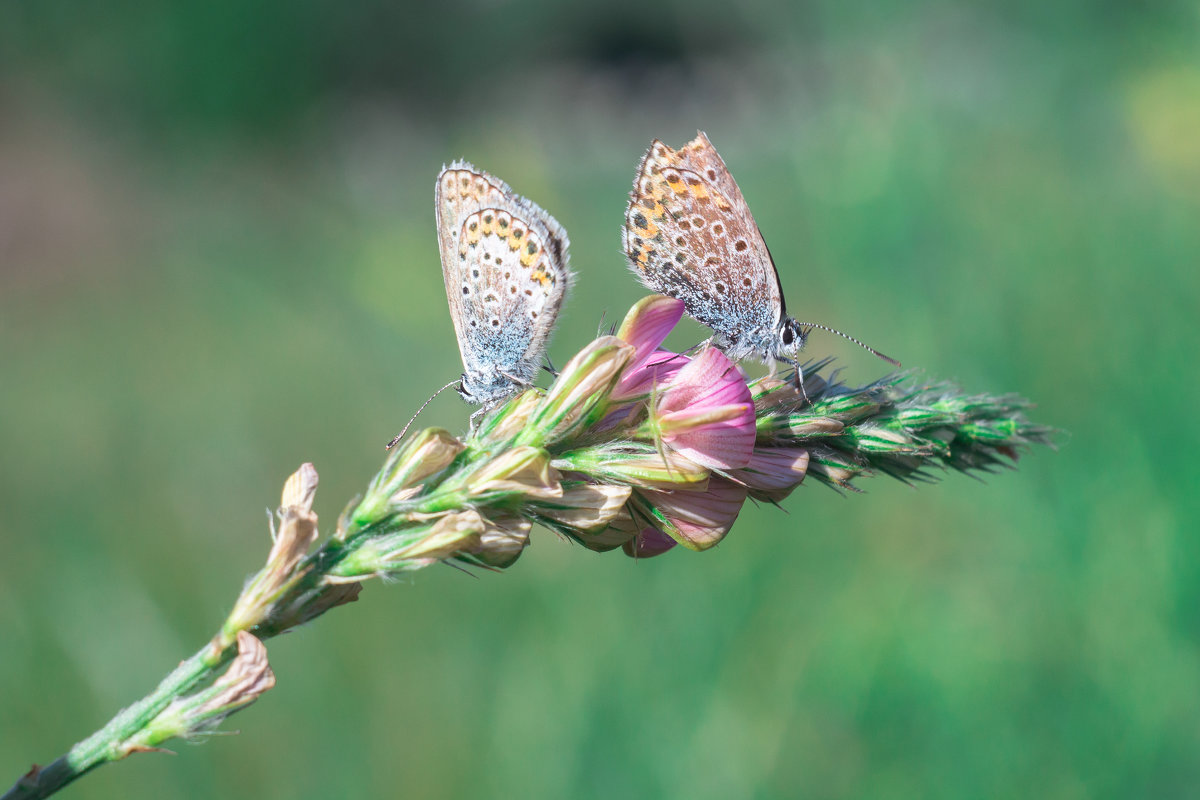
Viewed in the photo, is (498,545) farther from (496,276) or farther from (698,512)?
(496,276)

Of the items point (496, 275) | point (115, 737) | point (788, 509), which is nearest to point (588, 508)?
point (115, 737)

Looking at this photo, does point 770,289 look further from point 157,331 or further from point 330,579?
point 157,331

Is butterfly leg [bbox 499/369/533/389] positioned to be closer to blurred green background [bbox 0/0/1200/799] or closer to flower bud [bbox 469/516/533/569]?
blurred green background [bbox 0/0/1200/799]

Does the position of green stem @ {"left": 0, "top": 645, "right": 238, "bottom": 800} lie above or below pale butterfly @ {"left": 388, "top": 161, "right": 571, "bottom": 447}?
below

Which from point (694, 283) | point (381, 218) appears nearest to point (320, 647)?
point (694, 283)

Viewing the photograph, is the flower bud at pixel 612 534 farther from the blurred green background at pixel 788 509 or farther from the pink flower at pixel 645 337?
the blurred green background at pixel 788 509

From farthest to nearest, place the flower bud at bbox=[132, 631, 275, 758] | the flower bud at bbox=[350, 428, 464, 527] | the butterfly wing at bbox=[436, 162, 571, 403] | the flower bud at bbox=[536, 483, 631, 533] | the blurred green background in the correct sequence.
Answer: the blurred green background → the butterfly wing at bbox=[436, 162, 571, 403] → the flower bud at bbox=[536, 483, 631, 533] → the flower bud at bbox=[350, 428, 464, 527] → the flower bud at bbox=[132, 631, 275, 758]

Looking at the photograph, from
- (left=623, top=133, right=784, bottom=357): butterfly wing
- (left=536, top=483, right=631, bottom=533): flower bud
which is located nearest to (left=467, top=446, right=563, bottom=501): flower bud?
(left=536, top=483, right=631, bottom=533): flower bud
